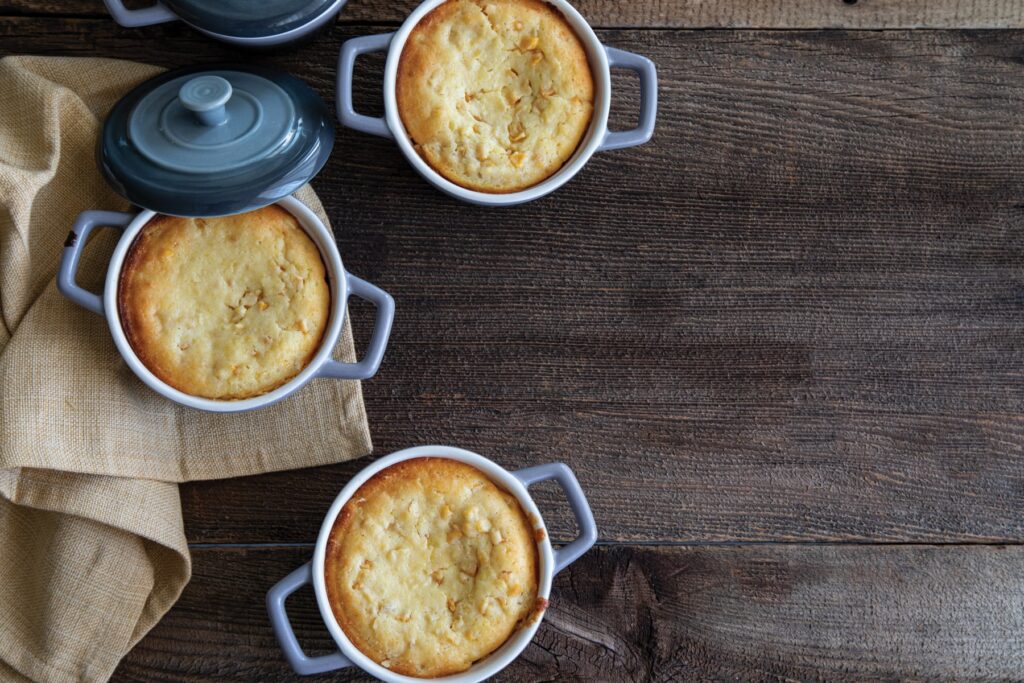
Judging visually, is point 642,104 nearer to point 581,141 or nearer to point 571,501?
point 581,141

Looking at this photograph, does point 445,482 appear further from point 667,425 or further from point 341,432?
point 667,425

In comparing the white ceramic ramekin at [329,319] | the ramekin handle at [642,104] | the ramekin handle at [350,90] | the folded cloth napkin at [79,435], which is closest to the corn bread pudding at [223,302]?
the white ceramic ramekin at [329,319]

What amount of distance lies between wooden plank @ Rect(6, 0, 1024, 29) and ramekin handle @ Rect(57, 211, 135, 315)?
2.15 ft

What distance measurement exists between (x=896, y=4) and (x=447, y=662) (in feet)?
5.53

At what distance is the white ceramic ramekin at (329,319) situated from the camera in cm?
157

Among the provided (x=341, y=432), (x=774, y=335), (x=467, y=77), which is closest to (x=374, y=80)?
(x=467, y=77)

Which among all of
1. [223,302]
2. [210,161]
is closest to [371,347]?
[223,302]

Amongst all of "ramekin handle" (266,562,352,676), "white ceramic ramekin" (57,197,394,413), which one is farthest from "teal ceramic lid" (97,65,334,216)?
"ramekin handle" (266,562,352,676)

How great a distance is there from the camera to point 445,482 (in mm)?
1651

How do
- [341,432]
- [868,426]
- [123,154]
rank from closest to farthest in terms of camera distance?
[123,154] < [341,432] < [868,426]

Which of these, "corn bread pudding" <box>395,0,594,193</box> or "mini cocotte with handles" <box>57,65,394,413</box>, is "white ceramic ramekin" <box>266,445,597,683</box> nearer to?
"mini cocotte with handles" <box>57,65,394,413</box>

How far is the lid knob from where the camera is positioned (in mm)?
1449

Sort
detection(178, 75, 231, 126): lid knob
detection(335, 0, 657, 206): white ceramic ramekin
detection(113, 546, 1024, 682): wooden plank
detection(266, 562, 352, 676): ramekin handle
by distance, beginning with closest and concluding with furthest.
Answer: detection(178, 75, 231, 126): lid knob
detection(266, 562, 352, 676): ramekin handle
detection(335, 0, 657, 206): white ceramic ramekin
detection(113, 546, 1024, 682): wooden plank

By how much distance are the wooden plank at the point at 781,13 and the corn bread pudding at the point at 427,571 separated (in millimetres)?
1014
